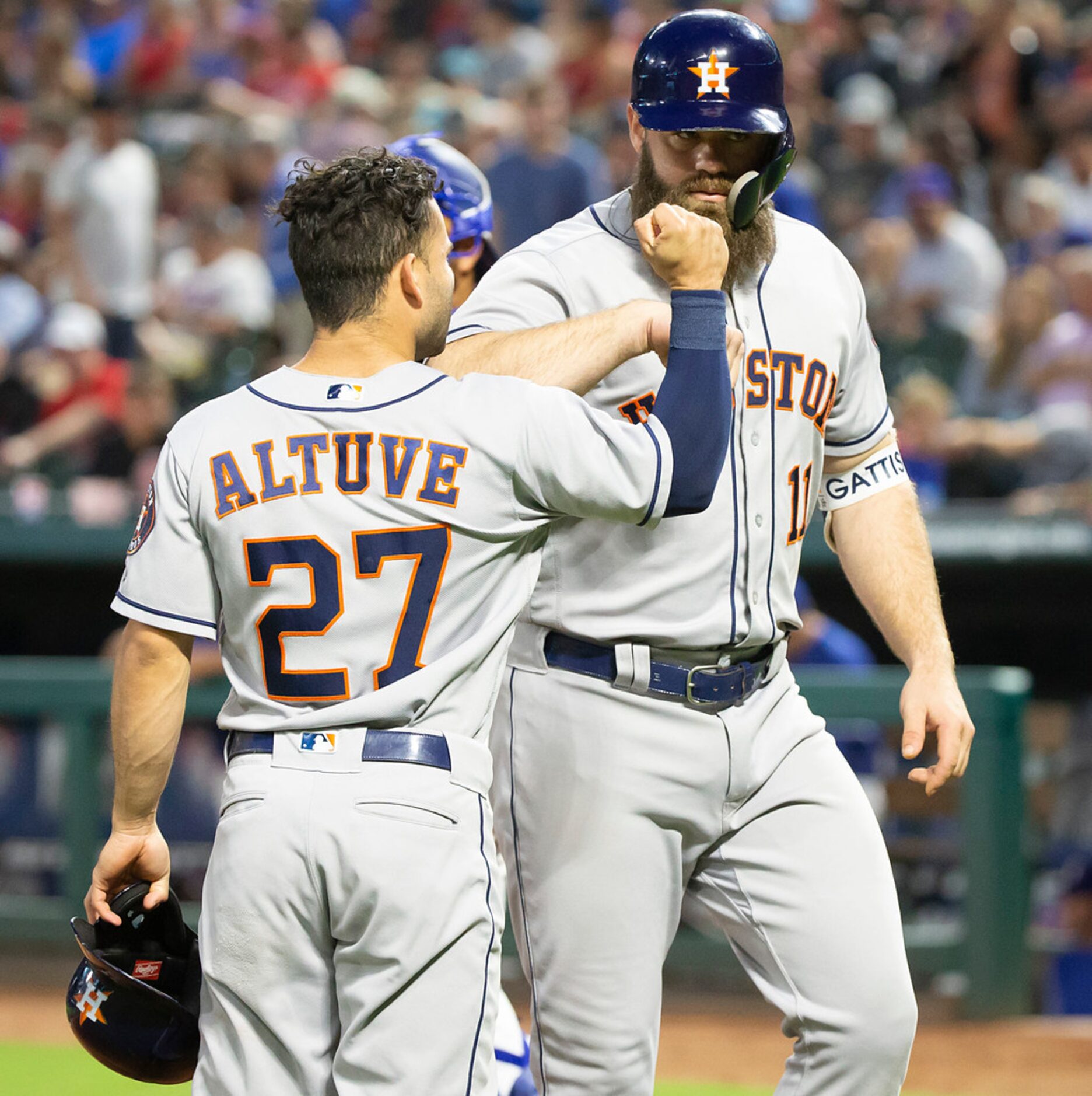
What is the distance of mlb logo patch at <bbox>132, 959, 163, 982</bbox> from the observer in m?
2.69

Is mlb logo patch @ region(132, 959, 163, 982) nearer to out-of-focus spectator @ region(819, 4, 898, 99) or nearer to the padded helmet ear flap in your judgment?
the padded helmet ear flap

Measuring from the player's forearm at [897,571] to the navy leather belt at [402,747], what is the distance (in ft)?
3.19

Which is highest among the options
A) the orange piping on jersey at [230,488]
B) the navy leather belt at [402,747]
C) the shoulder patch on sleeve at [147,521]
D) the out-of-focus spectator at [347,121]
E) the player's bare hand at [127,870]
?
the out-of-focus spectator at [347,121]

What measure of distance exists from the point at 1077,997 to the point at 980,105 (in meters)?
5.13

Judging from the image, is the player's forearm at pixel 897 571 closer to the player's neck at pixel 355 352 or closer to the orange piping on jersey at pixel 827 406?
the orange piping on jersey at pixel 827 406

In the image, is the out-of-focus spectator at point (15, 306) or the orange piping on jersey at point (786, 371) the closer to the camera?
the orange piping on jersey at point (786, 371)

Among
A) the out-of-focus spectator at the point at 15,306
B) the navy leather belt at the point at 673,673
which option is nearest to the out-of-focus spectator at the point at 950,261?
the out-of-focus spectator at the point at 15,306

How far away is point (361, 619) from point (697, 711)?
2.32 ft

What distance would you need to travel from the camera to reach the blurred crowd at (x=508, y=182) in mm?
7516

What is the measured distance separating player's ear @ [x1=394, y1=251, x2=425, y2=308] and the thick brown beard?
1.89 feet

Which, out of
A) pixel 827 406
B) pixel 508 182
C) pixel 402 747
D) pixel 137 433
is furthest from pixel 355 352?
pixel 508 182

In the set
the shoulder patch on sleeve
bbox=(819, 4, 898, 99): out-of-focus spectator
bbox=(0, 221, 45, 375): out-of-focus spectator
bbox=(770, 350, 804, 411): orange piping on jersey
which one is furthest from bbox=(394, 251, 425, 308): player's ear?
bbox=(819, 4, 898, 99): out-of-focus spectator

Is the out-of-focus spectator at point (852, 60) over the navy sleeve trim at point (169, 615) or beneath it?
over

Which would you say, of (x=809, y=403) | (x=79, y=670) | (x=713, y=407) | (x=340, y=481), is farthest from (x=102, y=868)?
(x=79, y=670)
